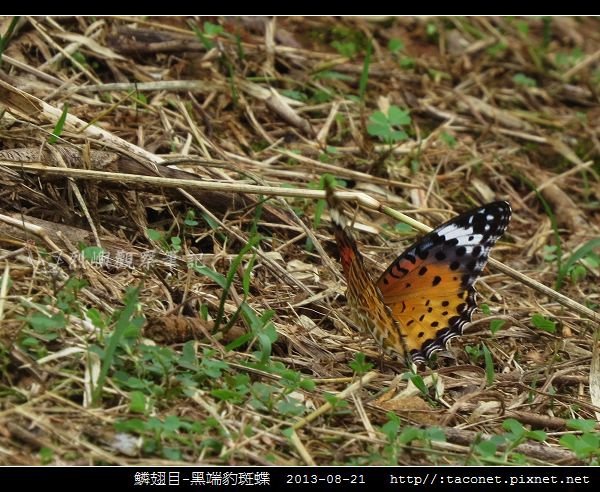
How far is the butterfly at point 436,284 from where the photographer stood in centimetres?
373

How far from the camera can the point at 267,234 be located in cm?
433

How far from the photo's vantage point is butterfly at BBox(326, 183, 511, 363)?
3.73 m

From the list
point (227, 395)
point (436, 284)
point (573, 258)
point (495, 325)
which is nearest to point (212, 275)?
point (227, 395)

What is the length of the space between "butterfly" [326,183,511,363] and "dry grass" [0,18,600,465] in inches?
6.3

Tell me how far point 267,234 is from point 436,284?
37.1 inches

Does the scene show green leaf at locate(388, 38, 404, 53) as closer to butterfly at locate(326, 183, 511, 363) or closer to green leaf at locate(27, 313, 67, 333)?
butterfly at locate(326, 183, 511, 363)

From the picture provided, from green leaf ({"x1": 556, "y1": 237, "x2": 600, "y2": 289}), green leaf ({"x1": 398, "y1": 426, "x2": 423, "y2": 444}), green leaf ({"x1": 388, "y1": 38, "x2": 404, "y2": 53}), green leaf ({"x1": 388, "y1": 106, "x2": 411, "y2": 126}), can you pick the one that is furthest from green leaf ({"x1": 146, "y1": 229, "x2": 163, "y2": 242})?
green leaf ({"x1": 388, "y1": 38, "x2": 404, "y2": 53})

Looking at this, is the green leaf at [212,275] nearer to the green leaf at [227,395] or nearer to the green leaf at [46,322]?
the green leaf at [227,395]

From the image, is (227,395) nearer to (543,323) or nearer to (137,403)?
(137,403)

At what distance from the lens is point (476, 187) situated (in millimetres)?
5312

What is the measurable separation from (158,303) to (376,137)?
2.26 m
